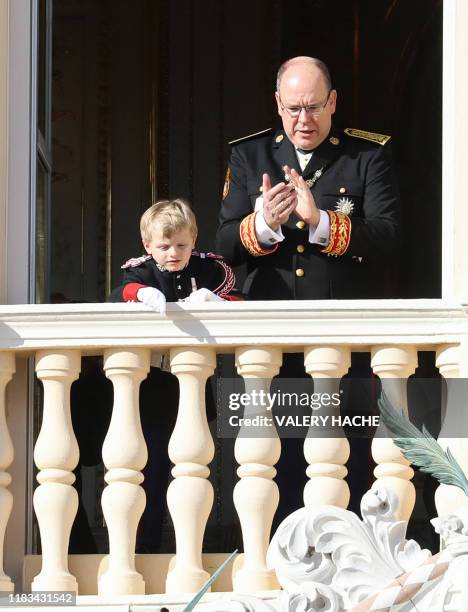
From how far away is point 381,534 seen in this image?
14.2ft

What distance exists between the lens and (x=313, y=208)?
194 inches

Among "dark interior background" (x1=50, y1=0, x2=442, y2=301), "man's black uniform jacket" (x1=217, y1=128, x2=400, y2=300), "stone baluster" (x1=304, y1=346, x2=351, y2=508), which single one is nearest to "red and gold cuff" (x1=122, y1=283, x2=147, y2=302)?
"man's black uniform jacket" (x1=217, y1=128, x2=400, y2=300)

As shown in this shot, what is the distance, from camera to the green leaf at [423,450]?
14.2ft

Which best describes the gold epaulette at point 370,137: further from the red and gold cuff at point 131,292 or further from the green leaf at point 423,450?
the green leaf at point 423,450

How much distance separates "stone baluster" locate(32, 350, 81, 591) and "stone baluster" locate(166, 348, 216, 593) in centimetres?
27

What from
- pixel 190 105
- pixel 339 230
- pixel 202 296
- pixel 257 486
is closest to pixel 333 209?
pixel 339 230

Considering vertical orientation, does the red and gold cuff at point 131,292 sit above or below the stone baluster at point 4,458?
above

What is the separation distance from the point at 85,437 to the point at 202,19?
3.01m

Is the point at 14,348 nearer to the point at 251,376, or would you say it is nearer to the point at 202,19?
the point at 251,376

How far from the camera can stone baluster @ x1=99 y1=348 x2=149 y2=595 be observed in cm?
455

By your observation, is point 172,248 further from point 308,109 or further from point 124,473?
point 124,473

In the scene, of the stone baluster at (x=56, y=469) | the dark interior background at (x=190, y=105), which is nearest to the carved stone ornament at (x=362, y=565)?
the stone baluster at (x=56, y=469)

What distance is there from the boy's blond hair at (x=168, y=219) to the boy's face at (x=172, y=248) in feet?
0.04

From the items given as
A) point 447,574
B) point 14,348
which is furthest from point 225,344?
point 447,574
